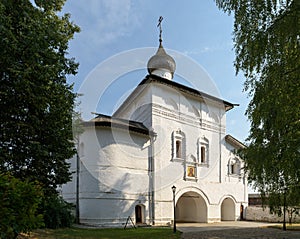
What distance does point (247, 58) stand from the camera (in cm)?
910

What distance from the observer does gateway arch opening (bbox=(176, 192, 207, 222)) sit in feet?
75.0

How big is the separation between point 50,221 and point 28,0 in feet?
32.1

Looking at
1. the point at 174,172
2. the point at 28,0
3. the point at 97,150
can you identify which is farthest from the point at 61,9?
the point at 174,172

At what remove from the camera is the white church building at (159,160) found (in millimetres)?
17797

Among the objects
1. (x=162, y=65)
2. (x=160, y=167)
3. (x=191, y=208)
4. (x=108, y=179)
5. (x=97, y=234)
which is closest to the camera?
A: (x=97, y=234)

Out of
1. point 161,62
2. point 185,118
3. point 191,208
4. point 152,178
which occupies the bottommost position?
point 191,208

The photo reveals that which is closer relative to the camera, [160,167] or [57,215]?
[57,215]

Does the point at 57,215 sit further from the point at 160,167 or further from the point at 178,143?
the point at 178,143

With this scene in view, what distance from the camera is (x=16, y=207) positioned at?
16.6 ft

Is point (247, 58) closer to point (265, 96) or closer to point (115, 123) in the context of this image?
point (265, 96)

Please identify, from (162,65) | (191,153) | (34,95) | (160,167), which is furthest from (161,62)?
(34,95)

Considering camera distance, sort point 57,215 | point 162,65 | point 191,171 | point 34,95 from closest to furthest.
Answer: point 34,95 < point 57,215 < point 191,171 < point 162,65

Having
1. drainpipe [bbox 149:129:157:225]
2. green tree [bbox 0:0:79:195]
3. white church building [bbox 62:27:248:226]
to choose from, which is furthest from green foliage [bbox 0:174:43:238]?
drainpipe [bbox 149:129:157:225]

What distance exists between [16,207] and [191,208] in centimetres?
2053
